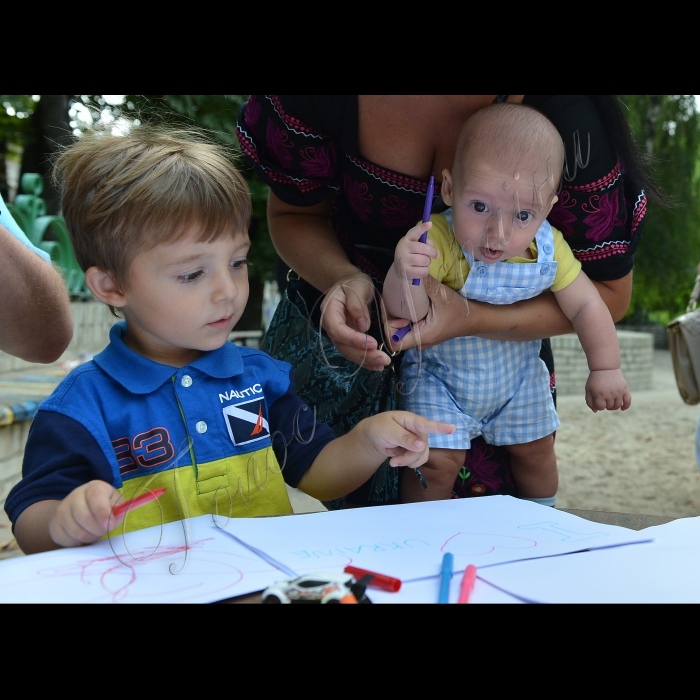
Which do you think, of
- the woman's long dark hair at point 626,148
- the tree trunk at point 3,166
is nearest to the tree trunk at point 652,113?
the woman's long dark hair at point 626,148

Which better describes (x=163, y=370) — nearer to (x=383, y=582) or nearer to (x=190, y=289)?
(x=190, y=289)

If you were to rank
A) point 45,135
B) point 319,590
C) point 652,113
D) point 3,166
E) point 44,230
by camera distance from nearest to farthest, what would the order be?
point 319,590, point 45,135, point 44,230, point 652,113, point 3,166

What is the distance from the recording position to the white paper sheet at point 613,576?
1.75 ft

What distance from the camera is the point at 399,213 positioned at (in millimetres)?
900

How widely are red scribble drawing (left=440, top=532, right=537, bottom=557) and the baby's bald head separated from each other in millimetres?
354

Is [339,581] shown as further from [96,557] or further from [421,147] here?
[421,147]

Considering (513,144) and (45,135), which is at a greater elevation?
(45,135)

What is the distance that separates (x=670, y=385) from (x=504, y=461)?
5.08 m

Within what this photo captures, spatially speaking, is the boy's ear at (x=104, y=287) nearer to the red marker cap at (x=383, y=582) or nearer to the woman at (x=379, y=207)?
the woman at (x=379, y=207)

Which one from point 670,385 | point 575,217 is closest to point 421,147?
point 575,217

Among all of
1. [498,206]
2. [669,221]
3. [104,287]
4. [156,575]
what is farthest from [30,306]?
[669,221]

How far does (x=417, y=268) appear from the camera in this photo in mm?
733

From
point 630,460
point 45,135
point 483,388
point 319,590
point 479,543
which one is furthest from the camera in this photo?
point 630,460

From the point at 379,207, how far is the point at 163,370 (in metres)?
0.34
